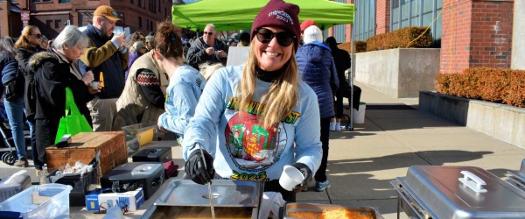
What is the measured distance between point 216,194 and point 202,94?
0.63 m

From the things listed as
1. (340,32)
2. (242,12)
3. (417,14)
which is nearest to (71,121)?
(242,12)

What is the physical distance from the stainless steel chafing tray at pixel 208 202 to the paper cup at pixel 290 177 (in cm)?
11

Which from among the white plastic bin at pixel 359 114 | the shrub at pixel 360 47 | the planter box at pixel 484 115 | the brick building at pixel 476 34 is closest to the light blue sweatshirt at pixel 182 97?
the planter box at pixel 484 115

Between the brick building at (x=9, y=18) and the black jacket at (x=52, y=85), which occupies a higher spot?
the brick building at (x=9, y=18)

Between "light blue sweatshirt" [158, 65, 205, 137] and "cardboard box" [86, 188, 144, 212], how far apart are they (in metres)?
0.58

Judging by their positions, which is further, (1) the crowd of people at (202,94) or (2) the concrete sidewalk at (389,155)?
(2) the concrete sidewalk at (389,155)

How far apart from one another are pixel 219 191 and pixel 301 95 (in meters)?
0.68

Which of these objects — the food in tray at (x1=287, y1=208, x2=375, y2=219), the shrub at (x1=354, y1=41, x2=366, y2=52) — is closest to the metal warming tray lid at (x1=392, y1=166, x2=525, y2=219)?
the food in tray at (x1=287, y1=208, x2=375, y2=219)

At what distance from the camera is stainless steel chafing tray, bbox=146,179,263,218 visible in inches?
69.0

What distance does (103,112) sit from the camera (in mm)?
5625

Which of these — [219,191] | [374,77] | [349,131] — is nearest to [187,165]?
[219,191]

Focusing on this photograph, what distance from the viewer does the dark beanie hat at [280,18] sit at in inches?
83.4

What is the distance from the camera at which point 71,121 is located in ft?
14.4

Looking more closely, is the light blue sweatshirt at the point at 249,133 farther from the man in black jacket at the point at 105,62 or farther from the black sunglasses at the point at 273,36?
the man in black jacket at the point at 105,62
